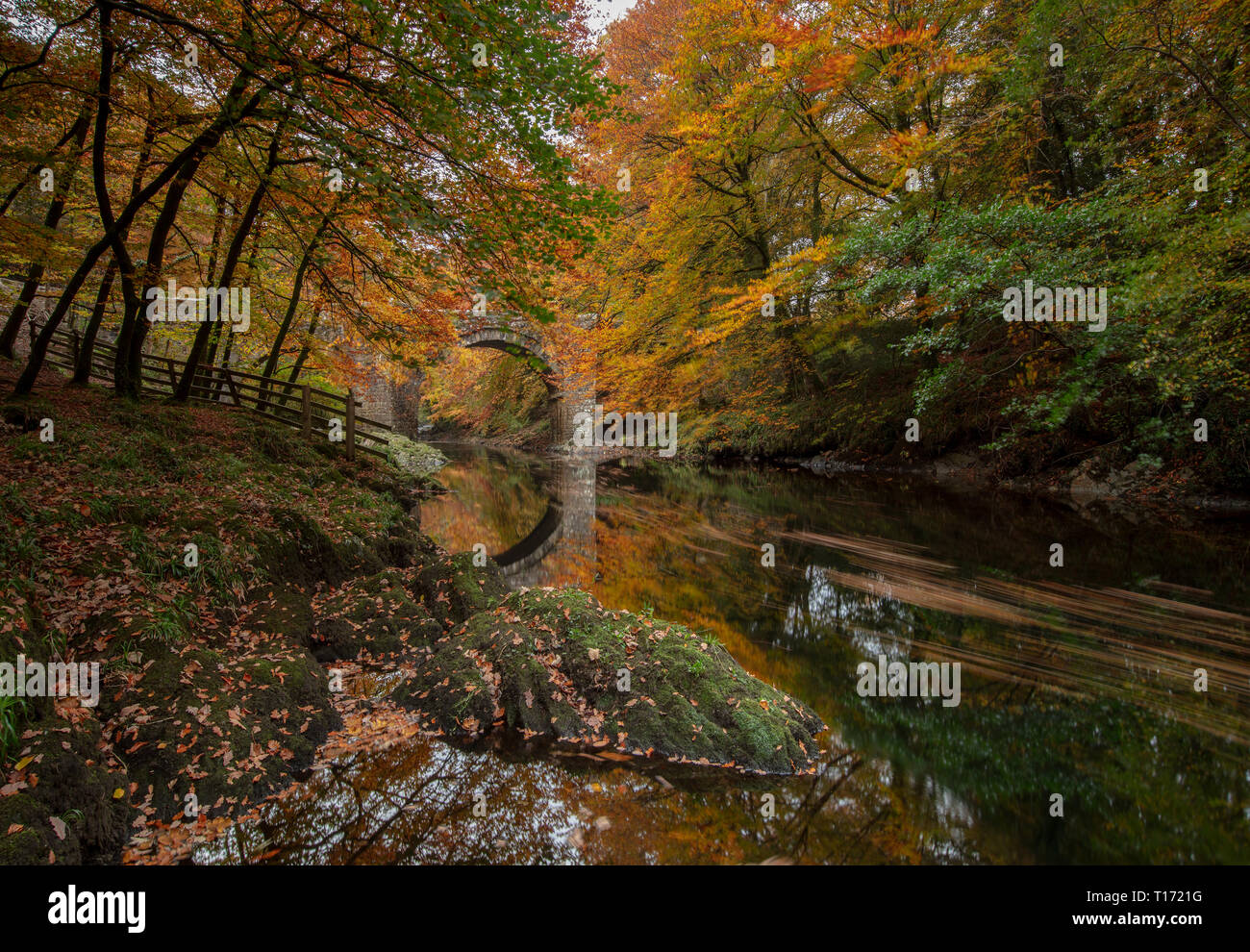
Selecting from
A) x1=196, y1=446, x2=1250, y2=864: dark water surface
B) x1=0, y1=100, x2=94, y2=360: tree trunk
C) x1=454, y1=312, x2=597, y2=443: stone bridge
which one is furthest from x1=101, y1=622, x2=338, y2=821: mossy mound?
x1=454, y1=312, x2=597, y2=443: stone bridge

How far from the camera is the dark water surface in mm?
2818

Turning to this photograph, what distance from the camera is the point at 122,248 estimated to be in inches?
290

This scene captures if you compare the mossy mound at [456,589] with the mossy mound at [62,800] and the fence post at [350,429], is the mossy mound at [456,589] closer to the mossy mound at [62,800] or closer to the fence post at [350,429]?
the mossy mound at [62,800]

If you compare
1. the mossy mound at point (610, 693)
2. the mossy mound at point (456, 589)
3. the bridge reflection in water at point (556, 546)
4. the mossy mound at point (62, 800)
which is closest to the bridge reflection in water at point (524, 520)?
the bridge reflection in water at point (556, 546)

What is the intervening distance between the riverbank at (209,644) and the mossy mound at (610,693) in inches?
0.7

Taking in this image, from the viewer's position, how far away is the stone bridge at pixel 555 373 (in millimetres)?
18719

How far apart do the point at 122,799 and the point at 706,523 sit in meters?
9.44

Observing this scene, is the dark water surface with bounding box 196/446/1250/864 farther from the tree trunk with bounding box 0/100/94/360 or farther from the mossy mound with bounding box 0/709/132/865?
the tree trunk with bounding box 0/100/94/360

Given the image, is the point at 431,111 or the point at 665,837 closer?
the point at 665,837

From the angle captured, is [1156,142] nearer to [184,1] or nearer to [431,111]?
[431,111]

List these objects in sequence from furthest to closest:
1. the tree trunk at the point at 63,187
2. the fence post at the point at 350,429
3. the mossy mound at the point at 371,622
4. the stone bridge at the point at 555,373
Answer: the stone bridge at the point at 555,373
the fence post at the point at 350,429
the tree trunk at the point at 63,187
the mossy mound at the point at 371,622

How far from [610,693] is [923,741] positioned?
223cm
